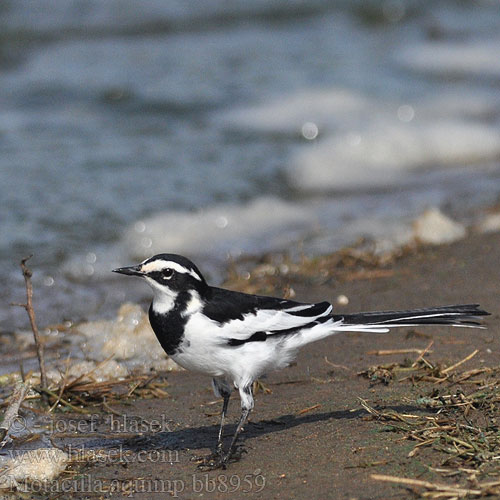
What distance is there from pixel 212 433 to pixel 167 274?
A: 931mm

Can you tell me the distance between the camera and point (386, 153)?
10469mm

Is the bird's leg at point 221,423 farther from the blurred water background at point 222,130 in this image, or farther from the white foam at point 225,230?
the white foam at point 225,230

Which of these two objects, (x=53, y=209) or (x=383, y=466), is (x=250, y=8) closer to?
(x=53, y=209)

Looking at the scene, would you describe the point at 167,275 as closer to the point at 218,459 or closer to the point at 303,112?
the point at 218,459

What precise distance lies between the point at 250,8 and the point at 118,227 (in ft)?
31.2

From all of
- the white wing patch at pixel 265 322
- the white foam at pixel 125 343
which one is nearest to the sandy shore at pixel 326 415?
the white foam at pixel 125 343

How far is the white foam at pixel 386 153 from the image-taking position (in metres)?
9.91

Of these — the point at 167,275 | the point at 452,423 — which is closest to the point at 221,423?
the point at 167,275

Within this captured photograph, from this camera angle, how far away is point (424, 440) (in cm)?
398

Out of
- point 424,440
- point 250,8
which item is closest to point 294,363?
point 424,440

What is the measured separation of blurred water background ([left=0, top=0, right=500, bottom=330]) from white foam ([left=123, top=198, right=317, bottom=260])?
0.02m

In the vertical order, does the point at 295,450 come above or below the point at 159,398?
above

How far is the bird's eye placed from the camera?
4.35 meters

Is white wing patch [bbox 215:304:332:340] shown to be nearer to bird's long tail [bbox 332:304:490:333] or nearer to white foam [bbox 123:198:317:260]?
bird's long tail [bbox 332:304:490:333]
